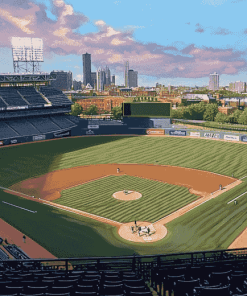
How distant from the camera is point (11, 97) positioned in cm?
7500

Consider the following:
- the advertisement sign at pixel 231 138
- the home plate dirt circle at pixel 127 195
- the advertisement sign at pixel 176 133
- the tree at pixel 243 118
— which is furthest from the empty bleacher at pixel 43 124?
the tree at pixel 243 118

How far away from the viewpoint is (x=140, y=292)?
340 inches

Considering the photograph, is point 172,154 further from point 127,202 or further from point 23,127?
point 23,127

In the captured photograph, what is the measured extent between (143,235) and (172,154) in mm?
32881

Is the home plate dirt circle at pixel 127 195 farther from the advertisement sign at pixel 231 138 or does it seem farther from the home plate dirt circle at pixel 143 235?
the advertisement sign at pixel 231 138

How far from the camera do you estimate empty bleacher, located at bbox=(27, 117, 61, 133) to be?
73.6 metres

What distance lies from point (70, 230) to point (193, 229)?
35.4 feet

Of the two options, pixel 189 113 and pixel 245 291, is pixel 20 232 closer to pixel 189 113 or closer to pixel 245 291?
pixel 245 291

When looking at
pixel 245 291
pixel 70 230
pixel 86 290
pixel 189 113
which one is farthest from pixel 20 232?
pixel 189 113

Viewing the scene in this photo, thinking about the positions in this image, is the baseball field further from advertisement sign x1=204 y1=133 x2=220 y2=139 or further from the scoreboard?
the scoreboard

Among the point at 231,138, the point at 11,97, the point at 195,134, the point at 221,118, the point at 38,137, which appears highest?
the point at 11,97

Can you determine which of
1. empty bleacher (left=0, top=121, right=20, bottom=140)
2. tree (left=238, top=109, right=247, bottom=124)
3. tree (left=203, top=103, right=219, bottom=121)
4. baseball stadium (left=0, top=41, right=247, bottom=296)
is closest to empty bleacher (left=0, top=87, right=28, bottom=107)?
A: baseball stadium (left=0, top=41, right=247, bottom=296)

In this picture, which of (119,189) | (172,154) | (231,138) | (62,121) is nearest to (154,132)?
(231,138)

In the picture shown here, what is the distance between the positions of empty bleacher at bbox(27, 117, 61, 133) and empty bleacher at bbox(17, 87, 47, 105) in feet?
13.7
